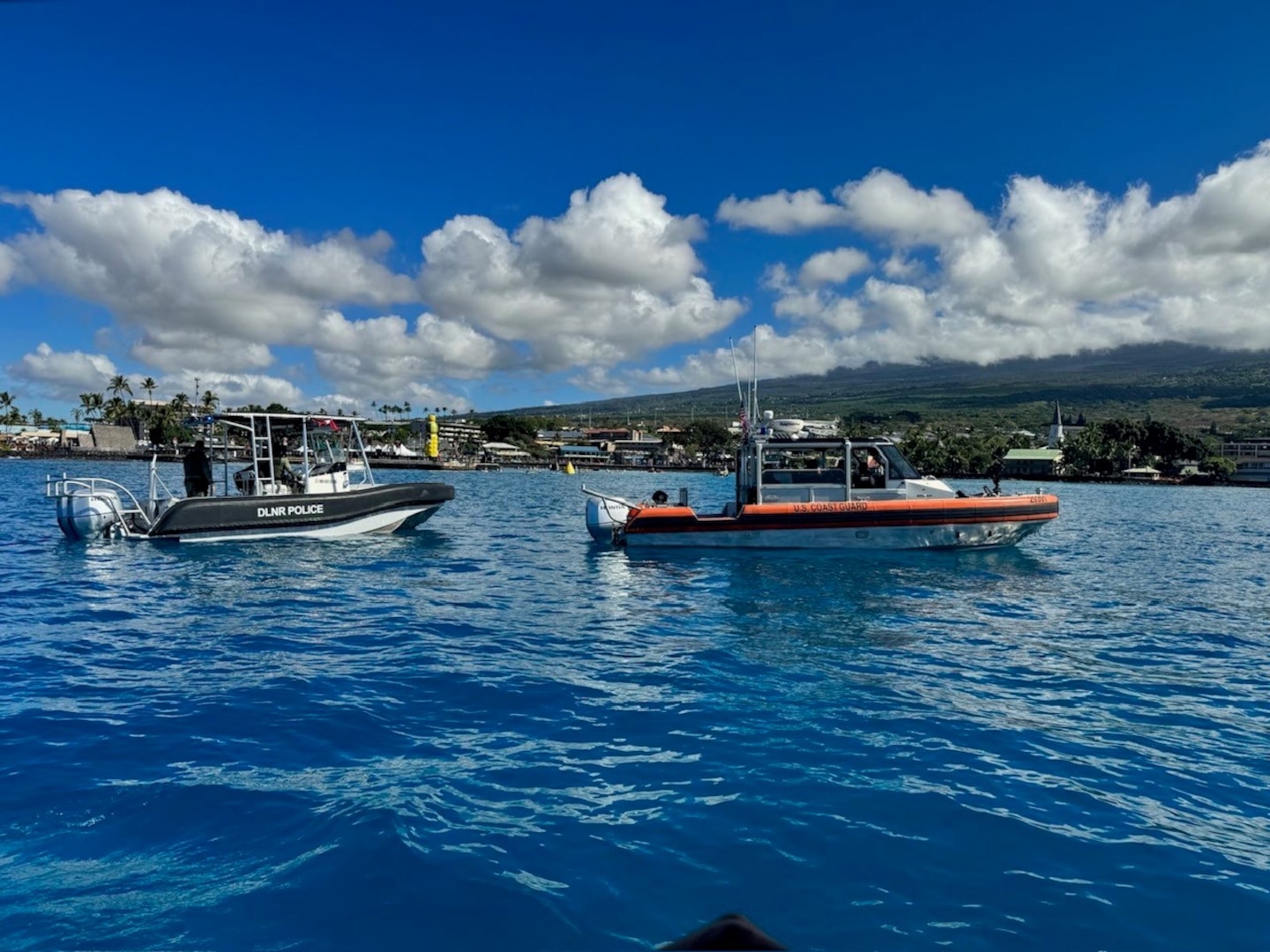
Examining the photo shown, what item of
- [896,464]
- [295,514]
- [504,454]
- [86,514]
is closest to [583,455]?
[504,454]

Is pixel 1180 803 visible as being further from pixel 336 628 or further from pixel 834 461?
pixel 834 461

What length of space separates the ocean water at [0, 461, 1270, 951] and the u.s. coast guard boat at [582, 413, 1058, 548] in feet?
24.4

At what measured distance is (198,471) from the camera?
917 inches

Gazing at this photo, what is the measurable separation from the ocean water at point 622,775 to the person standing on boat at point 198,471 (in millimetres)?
8893

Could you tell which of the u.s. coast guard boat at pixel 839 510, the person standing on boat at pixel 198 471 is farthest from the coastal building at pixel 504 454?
the u.s. coast guard boat at pixel 839 510

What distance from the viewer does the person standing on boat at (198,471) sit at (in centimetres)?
2316

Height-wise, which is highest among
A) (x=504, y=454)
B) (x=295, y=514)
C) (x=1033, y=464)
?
(x=504, y=454)

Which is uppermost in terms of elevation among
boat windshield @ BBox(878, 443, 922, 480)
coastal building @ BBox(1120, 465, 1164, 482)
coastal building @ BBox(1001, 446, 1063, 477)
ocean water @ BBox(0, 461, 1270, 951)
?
boat windshield @ BBox(878, 443, 922, 480)

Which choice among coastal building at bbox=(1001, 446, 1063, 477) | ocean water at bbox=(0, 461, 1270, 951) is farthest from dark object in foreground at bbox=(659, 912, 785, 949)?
coastal building at bbox=(1001, 446, 1063, 477)

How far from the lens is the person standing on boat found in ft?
76.0

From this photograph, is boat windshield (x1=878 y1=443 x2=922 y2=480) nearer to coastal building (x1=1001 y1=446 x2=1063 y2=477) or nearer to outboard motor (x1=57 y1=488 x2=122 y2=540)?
outboard motor (x1=57 y1=488 x2=122 y2=540)

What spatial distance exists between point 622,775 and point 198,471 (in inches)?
836

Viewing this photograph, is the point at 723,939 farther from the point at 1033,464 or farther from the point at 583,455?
the point at 583,455

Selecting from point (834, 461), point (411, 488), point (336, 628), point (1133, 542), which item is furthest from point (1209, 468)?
point (336, 628)
